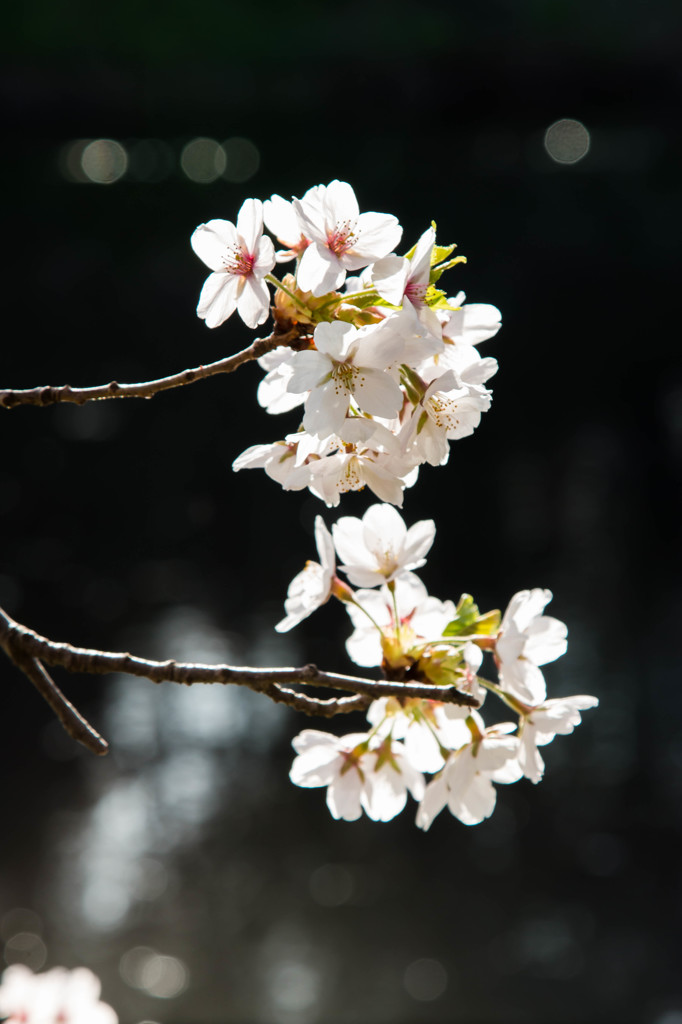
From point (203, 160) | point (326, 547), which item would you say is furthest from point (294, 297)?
point (203, 160)

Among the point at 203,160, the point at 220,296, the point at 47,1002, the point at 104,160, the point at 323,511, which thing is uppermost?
the point at 104,160

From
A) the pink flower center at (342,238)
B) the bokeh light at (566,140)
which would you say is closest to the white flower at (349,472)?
the pink flower center at (342,238)

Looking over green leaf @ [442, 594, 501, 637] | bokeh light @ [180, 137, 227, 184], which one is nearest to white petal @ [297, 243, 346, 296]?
green leaf @ [442, 594, 501, 637]

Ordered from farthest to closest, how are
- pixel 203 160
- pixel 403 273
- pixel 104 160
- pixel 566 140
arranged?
1. pixel 566 140
2. pixel 104 160
3. pixel 203 160
4. pixel 403 273

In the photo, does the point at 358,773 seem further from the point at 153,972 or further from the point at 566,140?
the point at 566,140

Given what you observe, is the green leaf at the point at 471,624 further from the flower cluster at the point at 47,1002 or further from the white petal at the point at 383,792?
the flower cluster at the point at 47,1002

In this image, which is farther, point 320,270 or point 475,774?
point 475,774

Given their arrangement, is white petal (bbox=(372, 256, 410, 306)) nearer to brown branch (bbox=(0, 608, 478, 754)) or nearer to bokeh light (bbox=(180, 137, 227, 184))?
brown branch (bbox=(0, 608, 478, 754))

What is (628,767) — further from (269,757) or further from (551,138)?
(551,138)
